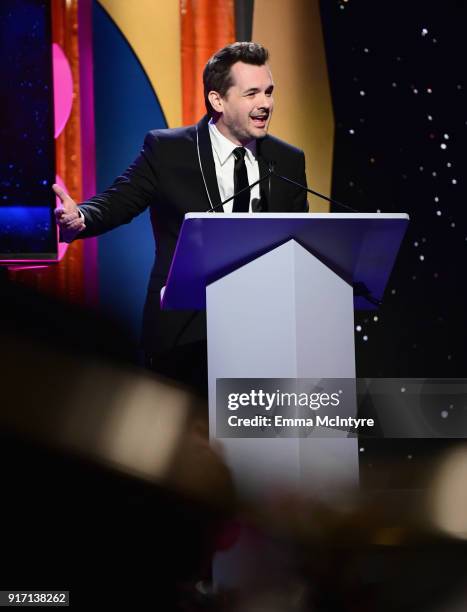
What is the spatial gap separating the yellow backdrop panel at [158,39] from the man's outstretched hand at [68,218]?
1.37 metres

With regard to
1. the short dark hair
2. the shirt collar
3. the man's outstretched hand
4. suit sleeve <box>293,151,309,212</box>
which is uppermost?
the short dark hair

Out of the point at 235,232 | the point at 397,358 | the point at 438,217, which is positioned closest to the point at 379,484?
the point at 397,358

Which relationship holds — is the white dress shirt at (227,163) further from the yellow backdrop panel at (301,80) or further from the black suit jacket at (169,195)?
the yellow backdrop panel at (301,80)

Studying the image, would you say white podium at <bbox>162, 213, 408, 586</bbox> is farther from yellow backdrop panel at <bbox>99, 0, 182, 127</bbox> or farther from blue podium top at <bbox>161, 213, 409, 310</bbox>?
yellow backdrop panel at <bbox>99, 0, 182, 127</bbox>

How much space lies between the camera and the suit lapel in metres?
2.03

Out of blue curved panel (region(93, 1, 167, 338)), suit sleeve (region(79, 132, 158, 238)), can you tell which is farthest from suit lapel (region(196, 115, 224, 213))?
blue curved panel (region(93, 1, 167, 338))

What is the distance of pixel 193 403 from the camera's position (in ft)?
6.47

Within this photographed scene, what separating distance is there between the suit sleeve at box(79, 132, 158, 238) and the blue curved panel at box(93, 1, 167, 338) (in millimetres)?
Answer: 1015

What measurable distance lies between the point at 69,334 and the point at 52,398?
293 mm

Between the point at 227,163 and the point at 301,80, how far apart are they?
1.32 m

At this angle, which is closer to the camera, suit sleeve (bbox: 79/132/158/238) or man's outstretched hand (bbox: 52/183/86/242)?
man's outstretched hand (bbox: 52/183/86/242)

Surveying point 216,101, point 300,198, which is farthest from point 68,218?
point 300,198

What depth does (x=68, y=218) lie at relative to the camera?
188 centimetres

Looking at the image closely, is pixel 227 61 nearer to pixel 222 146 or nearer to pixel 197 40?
pixel 222 146
